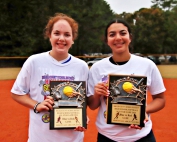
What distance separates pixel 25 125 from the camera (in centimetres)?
576

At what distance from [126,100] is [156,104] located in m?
0.37

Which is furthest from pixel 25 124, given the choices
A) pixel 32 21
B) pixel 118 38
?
pixel 32 21

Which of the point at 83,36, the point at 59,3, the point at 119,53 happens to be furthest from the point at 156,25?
the point at 119,53

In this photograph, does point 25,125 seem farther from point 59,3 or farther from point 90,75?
point 59,3

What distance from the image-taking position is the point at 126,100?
225 cm

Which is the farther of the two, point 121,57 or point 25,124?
point 25,124

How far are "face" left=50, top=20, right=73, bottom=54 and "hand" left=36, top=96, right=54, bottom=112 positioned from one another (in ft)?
1.71

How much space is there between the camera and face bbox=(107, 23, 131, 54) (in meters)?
2.37

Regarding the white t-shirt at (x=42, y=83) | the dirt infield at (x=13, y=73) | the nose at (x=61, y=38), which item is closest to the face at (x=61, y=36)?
the nose at (x=61, y=38)

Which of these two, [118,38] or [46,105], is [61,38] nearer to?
[118,38]

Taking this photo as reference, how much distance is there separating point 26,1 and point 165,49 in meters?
29.7

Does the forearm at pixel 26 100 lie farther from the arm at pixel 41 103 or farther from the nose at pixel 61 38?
the nose at pixel 61 38

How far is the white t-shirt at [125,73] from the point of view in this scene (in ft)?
7.47

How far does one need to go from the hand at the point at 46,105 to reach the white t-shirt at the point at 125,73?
47 cm
